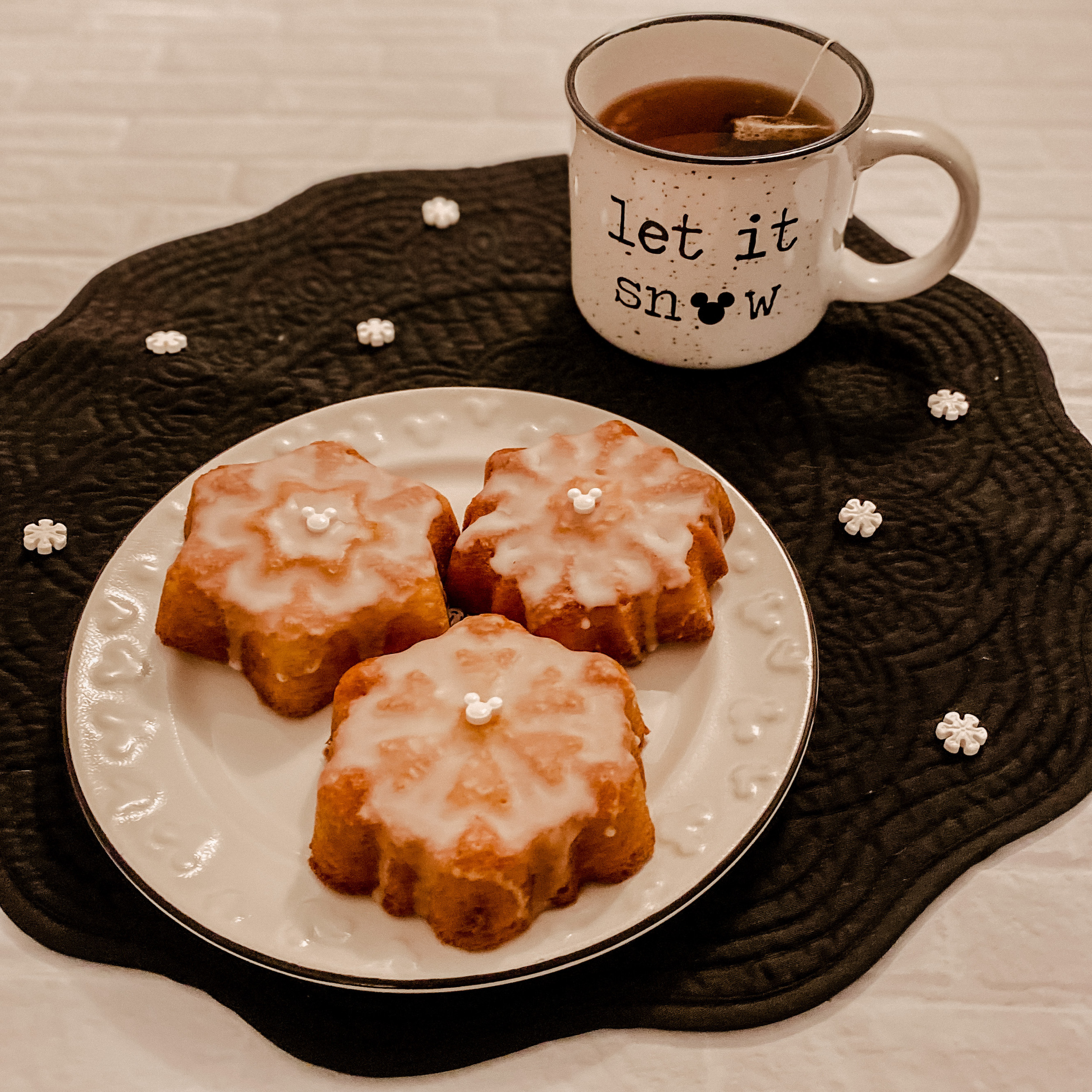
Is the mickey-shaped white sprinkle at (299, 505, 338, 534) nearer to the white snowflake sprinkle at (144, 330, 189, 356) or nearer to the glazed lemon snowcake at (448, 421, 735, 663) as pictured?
the glazed lemon snowcake at (448, 421, 735, 663)

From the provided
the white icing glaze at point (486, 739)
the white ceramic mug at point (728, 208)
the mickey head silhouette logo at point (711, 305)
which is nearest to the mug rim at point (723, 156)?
the white ceramic mug at point (728, 208)

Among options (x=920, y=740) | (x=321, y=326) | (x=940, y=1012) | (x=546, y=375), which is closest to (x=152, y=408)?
(x=321, y=326)

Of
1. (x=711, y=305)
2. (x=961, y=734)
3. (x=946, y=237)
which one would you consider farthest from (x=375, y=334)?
(x=961, y=734)

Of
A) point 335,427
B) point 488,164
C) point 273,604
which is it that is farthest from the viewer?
point 488,164

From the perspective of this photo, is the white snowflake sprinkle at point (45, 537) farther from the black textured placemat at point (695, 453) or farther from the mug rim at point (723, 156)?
the mug rim at point (723, 156)

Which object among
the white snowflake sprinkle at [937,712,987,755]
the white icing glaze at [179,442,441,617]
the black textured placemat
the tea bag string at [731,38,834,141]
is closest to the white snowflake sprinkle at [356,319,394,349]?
the black textured placemat

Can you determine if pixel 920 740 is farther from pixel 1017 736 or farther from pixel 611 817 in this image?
pixel 611 817

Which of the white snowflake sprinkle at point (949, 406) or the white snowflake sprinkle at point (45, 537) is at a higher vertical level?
the white snowflake sprinkle at point (949, 406)
